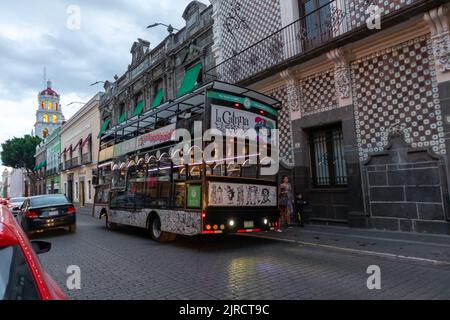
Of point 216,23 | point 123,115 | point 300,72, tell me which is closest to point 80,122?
point 123,115

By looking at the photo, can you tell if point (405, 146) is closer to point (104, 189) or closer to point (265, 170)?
point (265, 170)

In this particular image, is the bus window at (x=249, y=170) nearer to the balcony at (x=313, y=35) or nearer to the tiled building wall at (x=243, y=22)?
the balcony at (x=313, y=35)

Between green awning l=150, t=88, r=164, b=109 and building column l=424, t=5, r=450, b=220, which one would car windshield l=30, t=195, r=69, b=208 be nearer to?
green awning l=150, t=88, r=164, b=109

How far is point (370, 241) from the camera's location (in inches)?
325

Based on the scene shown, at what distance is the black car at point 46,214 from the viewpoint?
11.5 metres

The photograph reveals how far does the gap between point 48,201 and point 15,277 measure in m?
11.8

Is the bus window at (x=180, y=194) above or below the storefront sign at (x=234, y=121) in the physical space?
below

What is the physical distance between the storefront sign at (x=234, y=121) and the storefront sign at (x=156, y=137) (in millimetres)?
1676

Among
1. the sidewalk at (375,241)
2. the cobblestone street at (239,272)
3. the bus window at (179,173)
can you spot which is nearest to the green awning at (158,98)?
the bus window at (179,173)

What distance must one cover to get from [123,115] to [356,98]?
22.1 metres

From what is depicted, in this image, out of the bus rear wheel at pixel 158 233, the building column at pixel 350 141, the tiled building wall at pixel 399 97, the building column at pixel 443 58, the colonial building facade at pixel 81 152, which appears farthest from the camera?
the colonial building facade at pixel 81 152

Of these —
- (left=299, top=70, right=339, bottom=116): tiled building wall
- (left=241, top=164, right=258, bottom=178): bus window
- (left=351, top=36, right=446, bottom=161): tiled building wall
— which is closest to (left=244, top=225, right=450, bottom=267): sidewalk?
(left=241, top=164, right=258, bottom=178): bus window

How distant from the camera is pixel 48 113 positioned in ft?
319

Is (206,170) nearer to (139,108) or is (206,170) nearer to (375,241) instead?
(375,241)
